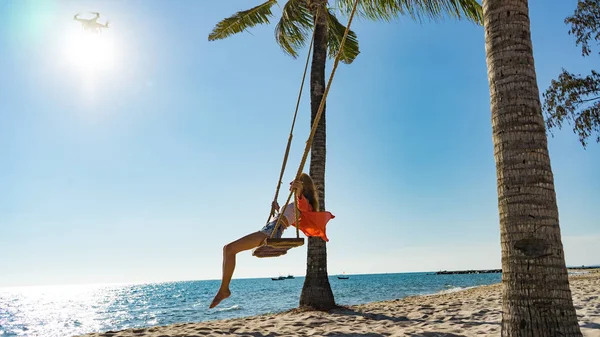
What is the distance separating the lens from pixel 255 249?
4.87 metres

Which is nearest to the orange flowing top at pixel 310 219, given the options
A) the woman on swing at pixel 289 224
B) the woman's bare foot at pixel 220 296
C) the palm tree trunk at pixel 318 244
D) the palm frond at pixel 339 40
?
the woman on swing at pixel 289 224

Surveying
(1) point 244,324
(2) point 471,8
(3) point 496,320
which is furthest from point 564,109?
(1) point 244,324

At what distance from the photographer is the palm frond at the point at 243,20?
40.8 feet

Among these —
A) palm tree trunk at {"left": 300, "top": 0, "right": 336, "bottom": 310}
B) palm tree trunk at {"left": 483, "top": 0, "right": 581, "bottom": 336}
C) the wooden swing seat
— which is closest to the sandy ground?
palm tree trunk at {"left": 300, "top": 0, "right": 336, "bottom": 310}

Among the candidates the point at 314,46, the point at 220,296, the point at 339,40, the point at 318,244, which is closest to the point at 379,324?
the point at 318,244

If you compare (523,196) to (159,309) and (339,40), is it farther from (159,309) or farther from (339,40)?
(159,309)

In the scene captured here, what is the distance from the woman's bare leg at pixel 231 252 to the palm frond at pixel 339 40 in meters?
8.75

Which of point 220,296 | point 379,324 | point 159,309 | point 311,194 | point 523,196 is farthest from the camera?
point 159,309

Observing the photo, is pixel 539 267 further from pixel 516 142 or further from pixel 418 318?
pixel 418 318

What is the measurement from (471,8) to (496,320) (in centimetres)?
694

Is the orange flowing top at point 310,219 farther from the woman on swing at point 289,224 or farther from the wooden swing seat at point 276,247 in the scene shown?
the wooden swing seat at point 276,247

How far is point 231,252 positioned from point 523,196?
2.93 metres

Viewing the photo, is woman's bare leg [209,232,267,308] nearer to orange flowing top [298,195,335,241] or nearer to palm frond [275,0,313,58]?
orange flowing top [298,195,335,241]

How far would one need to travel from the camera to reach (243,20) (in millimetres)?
12555
